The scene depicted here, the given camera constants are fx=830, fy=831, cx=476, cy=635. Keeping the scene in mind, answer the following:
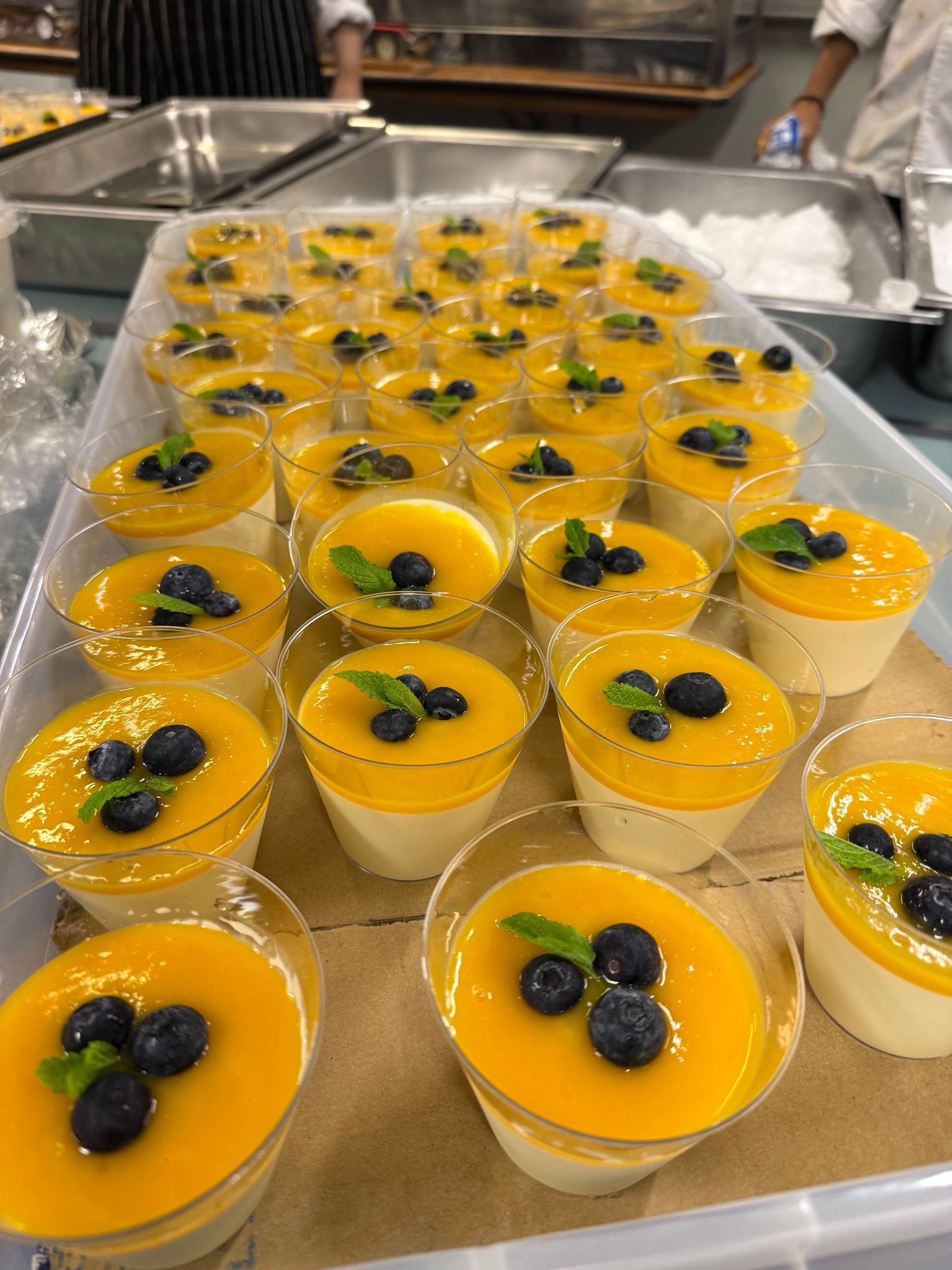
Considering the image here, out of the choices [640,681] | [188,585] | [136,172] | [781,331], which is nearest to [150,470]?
[188,585]

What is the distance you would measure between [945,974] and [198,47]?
4.28 metres

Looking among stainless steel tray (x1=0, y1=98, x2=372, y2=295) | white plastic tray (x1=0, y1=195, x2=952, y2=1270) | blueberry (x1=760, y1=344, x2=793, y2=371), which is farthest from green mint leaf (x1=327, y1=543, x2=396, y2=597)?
stainless steel tray (x1=0, y1=98, x2=372, y2=295)

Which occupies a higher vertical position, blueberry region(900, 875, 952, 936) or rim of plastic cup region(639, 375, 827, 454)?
rim of plastic cup region(639, 375, 827, 454)

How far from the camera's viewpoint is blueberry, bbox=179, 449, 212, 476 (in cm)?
151

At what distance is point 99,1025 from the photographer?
28.9 inches

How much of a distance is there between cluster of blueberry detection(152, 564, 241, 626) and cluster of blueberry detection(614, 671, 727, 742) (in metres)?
0.58

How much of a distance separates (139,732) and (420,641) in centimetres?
40

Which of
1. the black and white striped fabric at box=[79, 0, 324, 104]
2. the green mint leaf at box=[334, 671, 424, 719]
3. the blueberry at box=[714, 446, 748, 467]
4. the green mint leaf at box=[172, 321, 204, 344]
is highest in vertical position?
the black and white striped fabric at box=[79, 0, 324, 104]

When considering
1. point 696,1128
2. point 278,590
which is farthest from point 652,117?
point 696,1128

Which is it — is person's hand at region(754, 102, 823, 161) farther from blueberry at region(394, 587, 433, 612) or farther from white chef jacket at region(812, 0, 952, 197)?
blueberry at region(394, 587, 433, 612)

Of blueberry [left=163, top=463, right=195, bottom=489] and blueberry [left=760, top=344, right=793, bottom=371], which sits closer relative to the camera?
blueberry [left=163, top=463, right=195, bottom=489]

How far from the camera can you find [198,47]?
3555mm

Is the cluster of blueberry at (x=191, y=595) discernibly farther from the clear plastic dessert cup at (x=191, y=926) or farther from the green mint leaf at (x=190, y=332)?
the green mint leaf at (x=190, y=332)

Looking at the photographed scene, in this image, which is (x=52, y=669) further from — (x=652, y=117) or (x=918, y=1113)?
(x=652, y=117)
